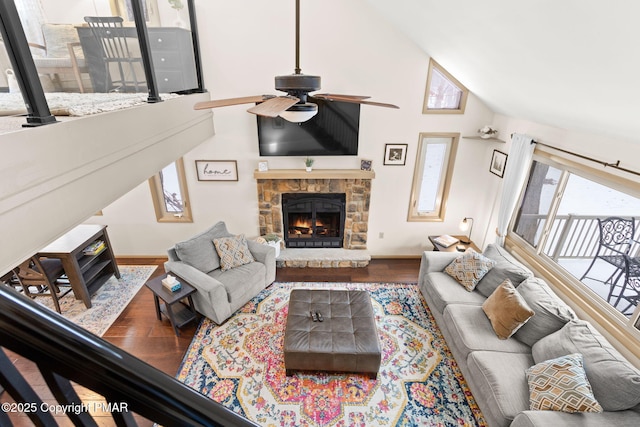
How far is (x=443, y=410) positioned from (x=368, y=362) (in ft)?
2.67

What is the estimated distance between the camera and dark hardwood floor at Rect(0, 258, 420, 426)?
293 centimetres

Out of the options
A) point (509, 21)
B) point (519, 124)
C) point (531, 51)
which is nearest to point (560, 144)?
point (519, 124)

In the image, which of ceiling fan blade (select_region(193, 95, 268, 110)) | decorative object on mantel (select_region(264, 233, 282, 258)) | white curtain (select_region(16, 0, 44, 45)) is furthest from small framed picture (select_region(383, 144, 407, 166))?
white curtain (select_region(16, 0, 44, 45))

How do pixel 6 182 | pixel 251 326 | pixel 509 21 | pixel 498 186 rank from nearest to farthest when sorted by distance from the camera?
pixel 6 182
pixel 509 21
pixel 251 326
pixel 498 186

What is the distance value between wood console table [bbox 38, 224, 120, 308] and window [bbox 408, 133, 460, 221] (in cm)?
461

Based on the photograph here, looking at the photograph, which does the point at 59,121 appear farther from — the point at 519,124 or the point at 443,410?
the point at 519,124

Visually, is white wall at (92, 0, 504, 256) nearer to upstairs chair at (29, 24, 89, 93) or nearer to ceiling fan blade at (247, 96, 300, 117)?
upstairs chair at (29, 24, 89, 93)

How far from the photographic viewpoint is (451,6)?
2412 millimetres

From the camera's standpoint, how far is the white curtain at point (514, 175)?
3.96m

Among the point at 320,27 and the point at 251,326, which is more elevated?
the point at 320,27

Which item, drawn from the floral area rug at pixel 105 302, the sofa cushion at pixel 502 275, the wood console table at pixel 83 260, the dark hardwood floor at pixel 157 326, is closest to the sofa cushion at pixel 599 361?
the sofa cushion at pixel 502 275

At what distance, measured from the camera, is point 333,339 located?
3.18 meters

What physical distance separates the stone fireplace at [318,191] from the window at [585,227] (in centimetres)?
221

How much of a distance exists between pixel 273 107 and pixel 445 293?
3.05 metres
